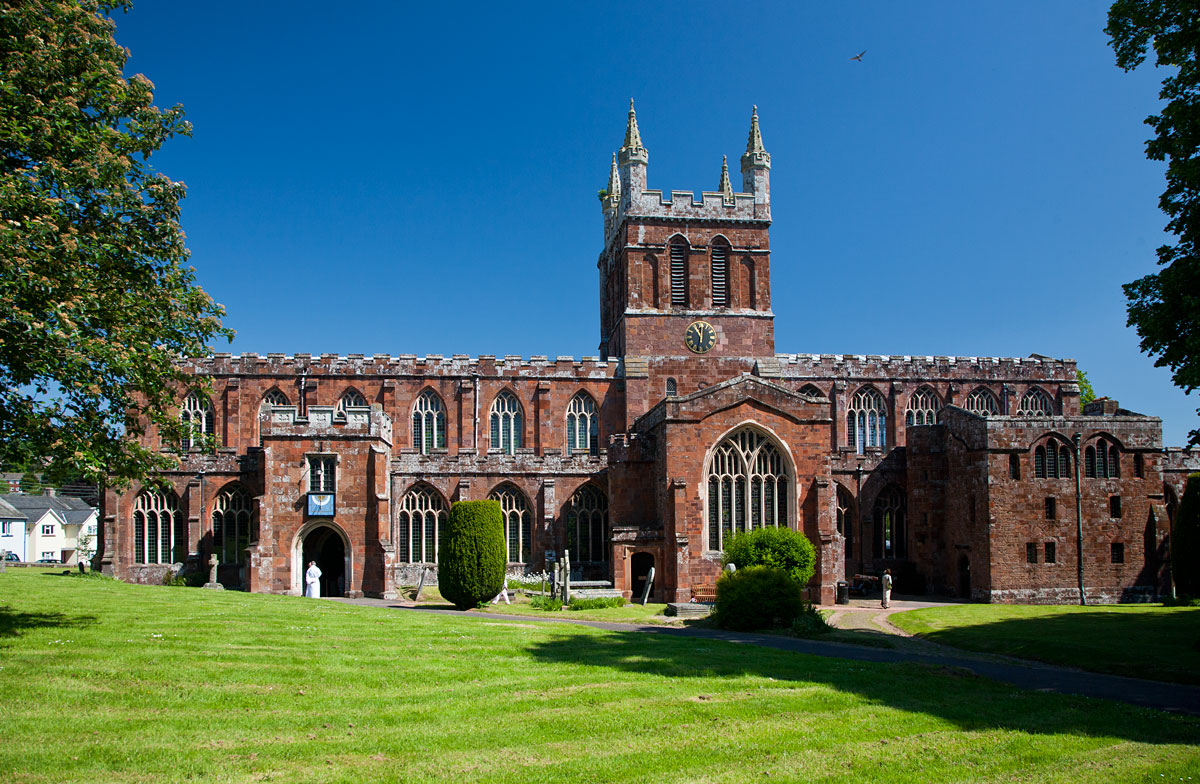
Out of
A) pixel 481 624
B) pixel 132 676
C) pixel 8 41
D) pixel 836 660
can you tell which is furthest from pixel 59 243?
pixel 836 660

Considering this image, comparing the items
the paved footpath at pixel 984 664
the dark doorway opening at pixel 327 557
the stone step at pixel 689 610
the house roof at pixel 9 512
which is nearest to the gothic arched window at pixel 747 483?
the stone step at pixel 689 610

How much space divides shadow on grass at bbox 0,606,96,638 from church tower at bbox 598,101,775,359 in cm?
3182

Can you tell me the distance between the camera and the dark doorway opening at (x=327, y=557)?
37062 mm

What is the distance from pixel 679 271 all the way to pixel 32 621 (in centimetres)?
3580

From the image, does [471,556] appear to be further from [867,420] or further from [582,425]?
[867,420]

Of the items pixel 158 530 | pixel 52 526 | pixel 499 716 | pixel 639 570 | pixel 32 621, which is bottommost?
pixel 52 526

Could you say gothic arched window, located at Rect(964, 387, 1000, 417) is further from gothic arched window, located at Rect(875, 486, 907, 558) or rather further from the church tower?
the church tower

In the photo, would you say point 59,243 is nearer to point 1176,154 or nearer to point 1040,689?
point 1040,689

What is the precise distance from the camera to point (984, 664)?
2105 cm

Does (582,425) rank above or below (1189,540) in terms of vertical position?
above

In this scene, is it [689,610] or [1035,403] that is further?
[1035,403]

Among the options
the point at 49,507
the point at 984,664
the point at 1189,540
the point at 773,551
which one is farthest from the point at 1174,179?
the point at 49,507

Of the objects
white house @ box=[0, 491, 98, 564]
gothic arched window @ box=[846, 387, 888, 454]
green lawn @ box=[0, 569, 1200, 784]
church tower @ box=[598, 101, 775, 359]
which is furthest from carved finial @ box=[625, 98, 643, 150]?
white house @ box=[0, 491, 98, 564]

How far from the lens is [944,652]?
76.1 feet
